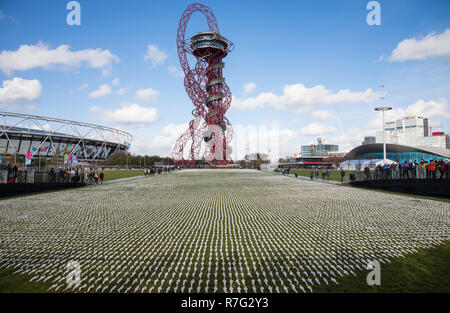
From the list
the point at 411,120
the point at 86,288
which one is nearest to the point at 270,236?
the point at 86,288

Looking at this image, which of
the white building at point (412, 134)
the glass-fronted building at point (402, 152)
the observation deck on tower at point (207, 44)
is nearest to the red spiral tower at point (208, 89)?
the observation deck on tower at point (207, 44)

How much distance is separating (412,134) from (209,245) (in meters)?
186

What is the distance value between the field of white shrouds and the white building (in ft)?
432

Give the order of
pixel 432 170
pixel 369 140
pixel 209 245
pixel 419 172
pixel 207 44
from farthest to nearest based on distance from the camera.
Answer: pixel 369 140 < pixel 207 44 < pixel 419 172 < pixel 432 170 < pixel 209 245

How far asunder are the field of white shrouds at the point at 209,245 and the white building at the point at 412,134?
131642 millimetres

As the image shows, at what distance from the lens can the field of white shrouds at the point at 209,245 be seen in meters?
3.88

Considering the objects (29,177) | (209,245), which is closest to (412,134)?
(29,177)

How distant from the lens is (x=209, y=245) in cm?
561

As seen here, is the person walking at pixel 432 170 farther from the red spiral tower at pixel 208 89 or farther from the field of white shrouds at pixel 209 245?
the red spiral tower at pixel 208 89

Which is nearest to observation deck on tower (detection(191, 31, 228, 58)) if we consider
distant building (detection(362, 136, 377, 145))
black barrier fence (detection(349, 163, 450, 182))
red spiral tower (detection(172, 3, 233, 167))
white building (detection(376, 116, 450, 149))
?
red spiral tower (detection(172, 3, 233, 167))

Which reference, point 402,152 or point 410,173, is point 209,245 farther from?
point 402,152

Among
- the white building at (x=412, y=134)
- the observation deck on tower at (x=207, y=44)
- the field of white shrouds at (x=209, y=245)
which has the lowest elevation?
the field of white shrouds at (x=209, y=245)

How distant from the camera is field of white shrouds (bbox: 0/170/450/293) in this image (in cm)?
388

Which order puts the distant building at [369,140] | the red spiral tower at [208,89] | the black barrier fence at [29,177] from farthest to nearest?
the distant building at [369,140]
the red spiral tower at [208,89]
the black barrier fence at [29,177]
